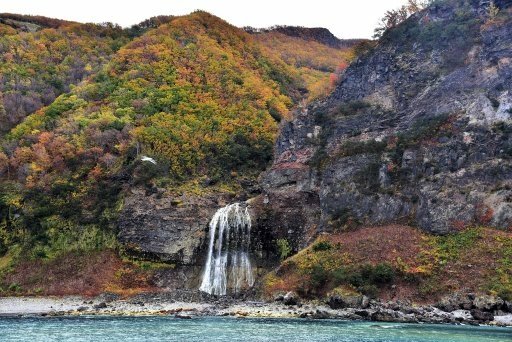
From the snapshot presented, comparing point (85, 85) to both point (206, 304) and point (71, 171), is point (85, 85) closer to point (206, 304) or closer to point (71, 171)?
point (71, 171)

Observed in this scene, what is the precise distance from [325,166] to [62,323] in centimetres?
3852

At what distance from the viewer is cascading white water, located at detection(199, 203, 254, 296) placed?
69.9m

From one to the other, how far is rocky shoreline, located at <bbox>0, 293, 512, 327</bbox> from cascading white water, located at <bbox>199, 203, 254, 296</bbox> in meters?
6.50

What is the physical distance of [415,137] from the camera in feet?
225

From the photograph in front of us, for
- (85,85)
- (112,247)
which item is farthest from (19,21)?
(112,247)

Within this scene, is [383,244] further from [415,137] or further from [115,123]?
[115,123]

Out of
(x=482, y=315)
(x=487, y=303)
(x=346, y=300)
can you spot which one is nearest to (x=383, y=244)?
(x=346, y=300)

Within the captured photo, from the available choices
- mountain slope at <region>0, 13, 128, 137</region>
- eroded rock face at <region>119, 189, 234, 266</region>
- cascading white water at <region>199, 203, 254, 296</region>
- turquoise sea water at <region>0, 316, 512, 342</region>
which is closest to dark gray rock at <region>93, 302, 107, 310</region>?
turquoise sea water at <region>0, 316, 512, 342</region>

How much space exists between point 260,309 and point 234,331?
12.8 m

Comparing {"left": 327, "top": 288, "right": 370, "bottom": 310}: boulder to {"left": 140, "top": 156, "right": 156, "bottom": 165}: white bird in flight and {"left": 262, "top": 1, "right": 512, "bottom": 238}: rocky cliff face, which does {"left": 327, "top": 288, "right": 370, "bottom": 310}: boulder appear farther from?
{"left": 140, "top": 156, "right": 156, "bottom": 165}: white bird in flight

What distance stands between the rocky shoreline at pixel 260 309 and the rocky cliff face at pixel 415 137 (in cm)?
1154

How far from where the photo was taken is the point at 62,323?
50375 millimetres

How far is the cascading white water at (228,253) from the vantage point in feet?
229

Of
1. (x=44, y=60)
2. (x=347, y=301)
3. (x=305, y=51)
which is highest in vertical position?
(x=305, y=51)
